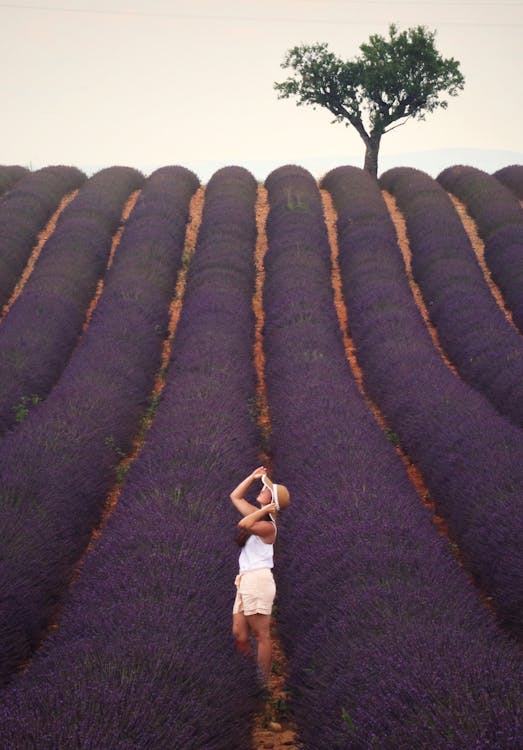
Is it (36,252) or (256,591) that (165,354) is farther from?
(256,591)

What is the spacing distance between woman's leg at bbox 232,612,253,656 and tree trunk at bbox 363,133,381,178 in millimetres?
23374

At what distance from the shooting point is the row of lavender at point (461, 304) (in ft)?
32.1

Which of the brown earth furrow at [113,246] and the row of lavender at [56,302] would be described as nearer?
the row of lavender at [56,302]

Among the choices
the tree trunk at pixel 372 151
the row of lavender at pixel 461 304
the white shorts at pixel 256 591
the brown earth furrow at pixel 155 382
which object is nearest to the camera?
the white shorts at pixel 256 591

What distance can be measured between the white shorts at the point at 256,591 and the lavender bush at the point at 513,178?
750 inches

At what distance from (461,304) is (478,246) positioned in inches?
215

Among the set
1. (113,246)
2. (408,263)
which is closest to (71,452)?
(408,263)

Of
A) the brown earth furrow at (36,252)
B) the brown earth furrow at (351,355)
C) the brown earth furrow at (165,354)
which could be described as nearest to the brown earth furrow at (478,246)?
the brown earth furrow at (351,355)

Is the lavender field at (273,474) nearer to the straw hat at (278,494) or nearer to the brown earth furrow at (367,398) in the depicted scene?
the brown earth furrow at (367,398)

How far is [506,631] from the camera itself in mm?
5156

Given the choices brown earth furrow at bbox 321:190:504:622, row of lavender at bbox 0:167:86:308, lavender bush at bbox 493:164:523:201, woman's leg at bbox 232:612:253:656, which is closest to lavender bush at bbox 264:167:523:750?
woman's leg at bbox 232:612:253:656

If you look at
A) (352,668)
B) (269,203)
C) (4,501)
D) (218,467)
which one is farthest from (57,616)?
(269,203)

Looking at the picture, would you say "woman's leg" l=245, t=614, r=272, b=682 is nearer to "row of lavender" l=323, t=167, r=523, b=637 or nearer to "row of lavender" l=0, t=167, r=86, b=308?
"row of lavender" l=323, t=167, r=523, b=637

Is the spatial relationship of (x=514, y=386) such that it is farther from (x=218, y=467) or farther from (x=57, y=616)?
(x=57, y=616)
